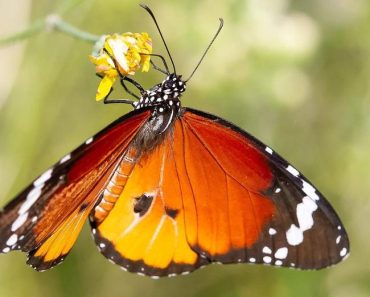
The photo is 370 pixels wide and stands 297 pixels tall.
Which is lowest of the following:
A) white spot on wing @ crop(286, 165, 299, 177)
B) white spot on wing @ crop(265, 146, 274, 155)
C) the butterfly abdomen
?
the butterfly abdomen

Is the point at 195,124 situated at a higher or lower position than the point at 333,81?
lower

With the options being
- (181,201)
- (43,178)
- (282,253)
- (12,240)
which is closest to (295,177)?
(282,253)

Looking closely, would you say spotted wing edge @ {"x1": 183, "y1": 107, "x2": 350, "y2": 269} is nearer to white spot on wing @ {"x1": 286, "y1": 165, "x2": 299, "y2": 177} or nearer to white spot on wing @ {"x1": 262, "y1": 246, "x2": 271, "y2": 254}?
white spot on wing @ {"x1": 286, "y1": 165, "x2": 299, "y2": 177}

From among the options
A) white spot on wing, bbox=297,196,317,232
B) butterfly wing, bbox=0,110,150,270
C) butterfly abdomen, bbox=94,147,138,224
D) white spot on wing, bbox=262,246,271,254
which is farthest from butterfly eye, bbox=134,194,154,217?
white spot on wing, bbox=297,196,317,232

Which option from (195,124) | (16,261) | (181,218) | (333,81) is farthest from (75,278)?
(333,81)

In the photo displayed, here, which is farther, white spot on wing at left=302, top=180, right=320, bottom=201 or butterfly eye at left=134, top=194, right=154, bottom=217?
butterfly eye at left=134, top=194, right=154, bottom=217

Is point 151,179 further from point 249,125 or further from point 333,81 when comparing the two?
point 333,81

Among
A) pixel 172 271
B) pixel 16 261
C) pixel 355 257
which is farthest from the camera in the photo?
pixel 355 257
